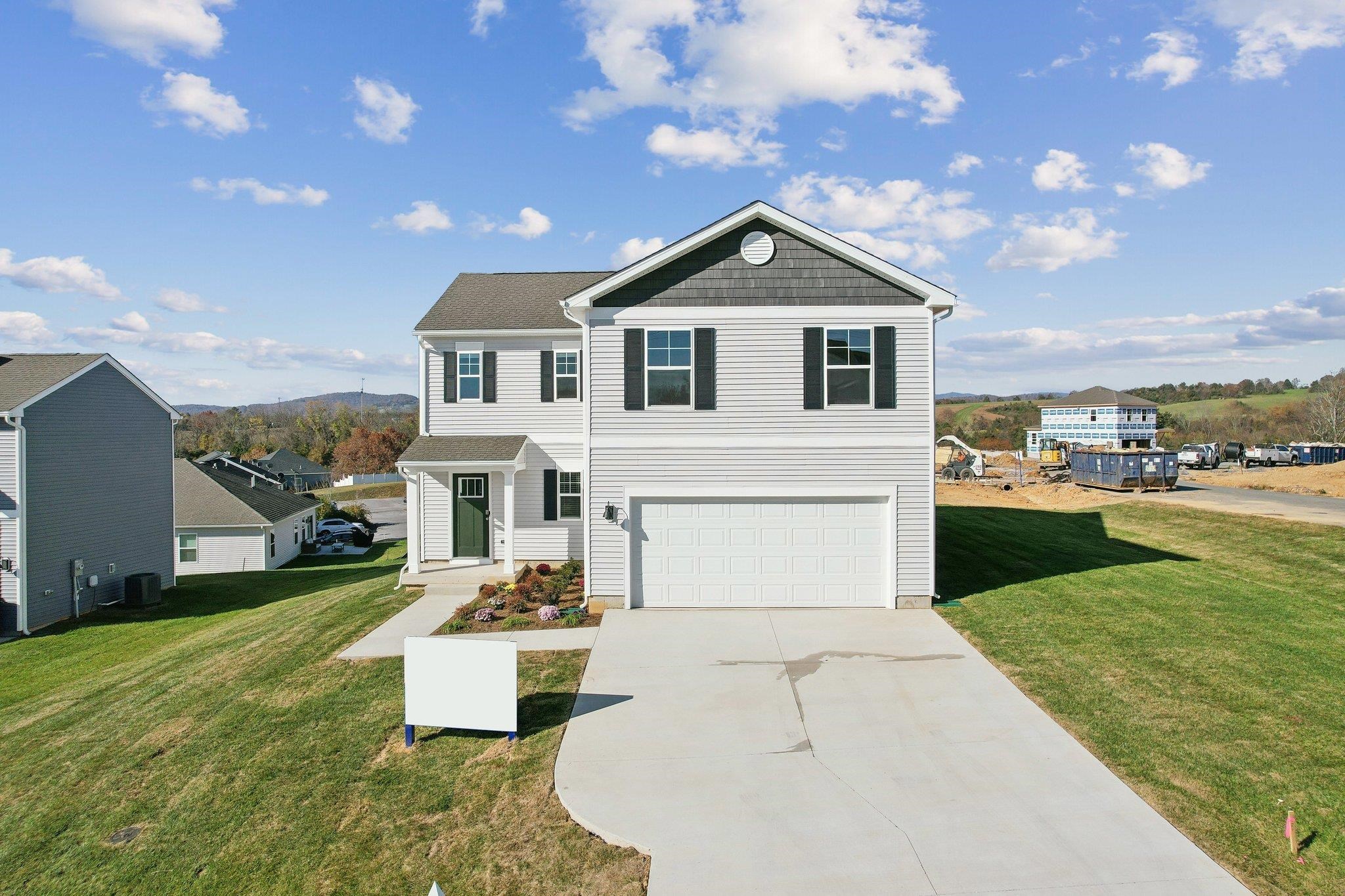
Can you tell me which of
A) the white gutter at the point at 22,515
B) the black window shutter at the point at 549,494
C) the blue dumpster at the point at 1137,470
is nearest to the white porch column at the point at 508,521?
the black window shutter at the point at 549,494

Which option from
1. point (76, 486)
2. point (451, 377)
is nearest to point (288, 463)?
point (76, 486)

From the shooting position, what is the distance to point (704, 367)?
1260 centimetres

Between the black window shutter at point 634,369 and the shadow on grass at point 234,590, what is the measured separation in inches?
484

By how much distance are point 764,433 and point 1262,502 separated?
68.4ft

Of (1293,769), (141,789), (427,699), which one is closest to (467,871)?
(427,699)

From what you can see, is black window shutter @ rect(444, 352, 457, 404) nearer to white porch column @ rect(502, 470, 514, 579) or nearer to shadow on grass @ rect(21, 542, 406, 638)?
white porch column @ rect(502, 470, 514, 579)

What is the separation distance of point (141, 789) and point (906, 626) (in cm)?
1053

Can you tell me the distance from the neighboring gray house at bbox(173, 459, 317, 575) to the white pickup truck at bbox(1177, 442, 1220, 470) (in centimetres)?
4789

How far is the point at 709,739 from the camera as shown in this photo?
7.90 meters

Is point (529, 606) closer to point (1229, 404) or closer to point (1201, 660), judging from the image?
point (1201, 660)

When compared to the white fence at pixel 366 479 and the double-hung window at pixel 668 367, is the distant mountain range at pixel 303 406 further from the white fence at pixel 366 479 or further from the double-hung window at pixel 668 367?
the double-hung window at pixel 668 367

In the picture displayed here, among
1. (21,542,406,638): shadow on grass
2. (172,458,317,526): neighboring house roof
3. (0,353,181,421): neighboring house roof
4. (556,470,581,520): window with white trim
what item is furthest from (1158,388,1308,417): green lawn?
(0,353,181,421): neighboring house roof

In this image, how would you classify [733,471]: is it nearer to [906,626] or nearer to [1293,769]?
[906,626]

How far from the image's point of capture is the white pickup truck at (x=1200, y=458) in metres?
40.8
